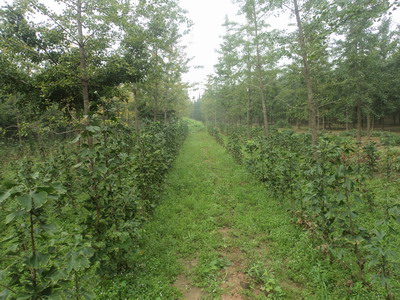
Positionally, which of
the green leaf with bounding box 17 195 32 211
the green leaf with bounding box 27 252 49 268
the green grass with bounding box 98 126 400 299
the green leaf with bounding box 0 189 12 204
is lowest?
the green grass with bounding box 98 126 400 299

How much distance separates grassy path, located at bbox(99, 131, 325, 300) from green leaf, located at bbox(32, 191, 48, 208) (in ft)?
7.05

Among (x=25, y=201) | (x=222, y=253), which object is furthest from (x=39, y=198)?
(x=222, y=253)

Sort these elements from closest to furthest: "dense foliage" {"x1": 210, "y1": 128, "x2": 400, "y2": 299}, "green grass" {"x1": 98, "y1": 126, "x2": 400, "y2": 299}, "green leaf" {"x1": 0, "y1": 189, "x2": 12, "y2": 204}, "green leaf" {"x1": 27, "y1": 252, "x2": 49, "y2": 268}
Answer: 1. "green leaf" {"x1": 0, "y1": 189, "x2": 12, "y2": 204}
2. "green leaf" {"x1": 27, "y1": 252, "x2": 49, "y2": 268}
3. "dense foliage" {"x1": 210, "y1": 128, "x2": 400, "y2": 299}
4. "green grass" {"x1": 98, "y1": 126, "x2": 400, "y2": 299}

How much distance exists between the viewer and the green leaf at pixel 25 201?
159 cm

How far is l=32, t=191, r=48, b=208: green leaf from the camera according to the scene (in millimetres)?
1614

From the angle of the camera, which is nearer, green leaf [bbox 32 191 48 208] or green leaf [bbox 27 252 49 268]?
green leaf [bbox 32 191 48 208]

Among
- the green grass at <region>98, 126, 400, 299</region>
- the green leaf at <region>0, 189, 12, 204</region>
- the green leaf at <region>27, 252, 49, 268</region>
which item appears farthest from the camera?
the green grass at <region>98, 126, 400, 299</region>

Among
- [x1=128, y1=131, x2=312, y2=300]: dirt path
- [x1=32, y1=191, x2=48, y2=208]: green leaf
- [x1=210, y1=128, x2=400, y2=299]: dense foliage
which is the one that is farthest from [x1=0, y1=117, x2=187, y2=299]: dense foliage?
[x1=210, y1=128, x2=400, y2=299]: dense foliage

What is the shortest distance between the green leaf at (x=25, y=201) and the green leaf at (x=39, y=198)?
30 millimetres

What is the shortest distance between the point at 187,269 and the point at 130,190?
1.74m

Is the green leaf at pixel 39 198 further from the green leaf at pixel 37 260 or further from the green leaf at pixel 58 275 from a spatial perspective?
the green leaf at pixel 58 275

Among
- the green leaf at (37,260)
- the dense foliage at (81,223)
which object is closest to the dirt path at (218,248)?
the dense foliage at (81,223)

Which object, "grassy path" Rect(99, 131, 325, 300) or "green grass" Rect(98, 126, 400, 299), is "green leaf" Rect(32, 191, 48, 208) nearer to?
"grassy path" Rect(99, 131, 325, 300)

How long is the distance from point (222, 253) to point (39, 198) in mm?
3549
